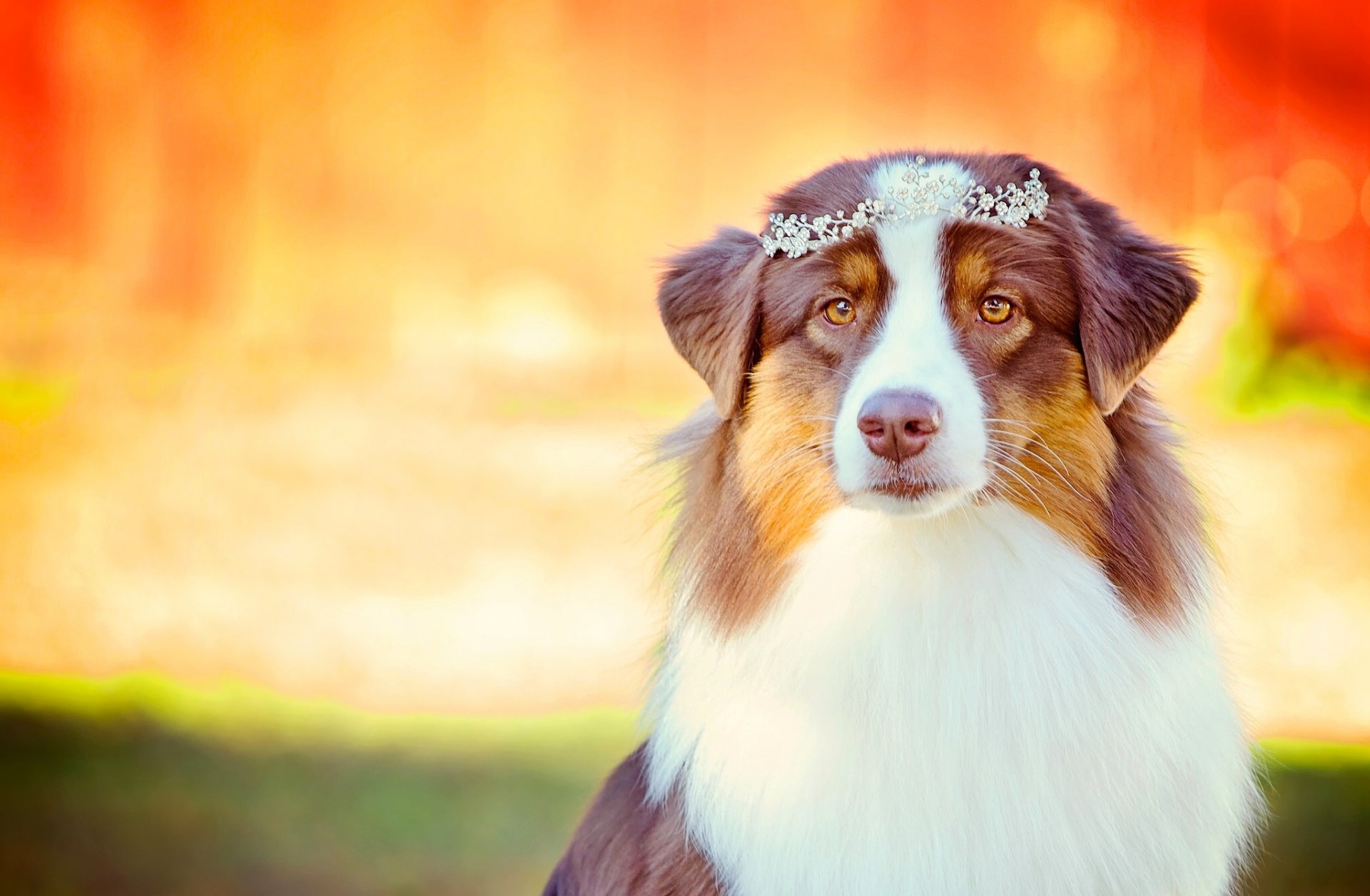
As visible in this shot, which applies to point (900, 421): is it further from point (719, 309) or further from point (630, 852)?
point (630, 852)

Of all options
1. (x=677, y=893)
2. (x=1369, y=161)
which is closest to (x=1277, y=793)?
(x=1369, y=161)

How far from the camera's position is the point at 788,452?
2.61 m

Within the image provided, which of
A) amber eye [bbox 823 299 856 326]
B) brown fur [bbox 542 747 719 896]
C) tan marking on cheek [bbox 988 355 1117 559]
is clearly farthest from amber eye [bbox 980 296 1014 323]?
brown fur [bbox 542 747 719 896]

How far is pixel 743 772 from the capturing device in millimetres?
2578

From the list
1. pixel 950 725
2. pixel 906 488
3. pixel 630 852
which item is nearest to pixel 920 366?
pixel 906 488

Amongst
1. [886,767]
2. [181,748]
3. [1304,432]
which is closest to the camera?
[886,767]

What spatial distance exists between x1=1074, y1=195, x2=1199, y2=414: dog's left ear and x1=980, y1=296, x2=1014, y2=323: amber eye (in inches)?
6.7

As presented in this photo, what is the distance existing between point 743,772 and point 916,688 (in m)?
0.39

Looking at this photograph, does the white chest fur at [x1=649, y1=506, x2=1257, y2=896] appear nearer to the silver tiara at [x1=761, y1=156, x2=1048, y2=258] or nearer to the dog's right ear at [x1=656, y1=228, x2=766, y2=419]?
the dog's right ear at [x1=656, y1=228, x2=766, y2=419]

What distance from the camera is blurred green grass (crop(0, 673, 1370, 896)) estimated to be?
5098 millimetres

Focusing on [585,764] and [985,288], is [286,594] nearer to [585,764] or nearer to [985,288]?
[585,764]

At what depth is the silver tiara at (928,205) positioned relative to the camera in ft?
8.21

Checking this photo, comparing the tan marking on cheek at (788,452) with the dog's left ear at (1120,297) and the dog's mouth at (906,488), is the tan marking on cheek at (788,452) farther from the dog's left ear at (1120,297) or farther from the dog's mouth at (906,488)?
the dog's left ear at (1120,297)

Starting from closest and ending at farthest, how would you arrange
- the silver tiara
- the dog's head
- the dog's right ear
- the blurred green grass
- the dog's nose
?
the dog's nose < the dog's head < the silver tiara < the dog's right ear < the blurred green grass
